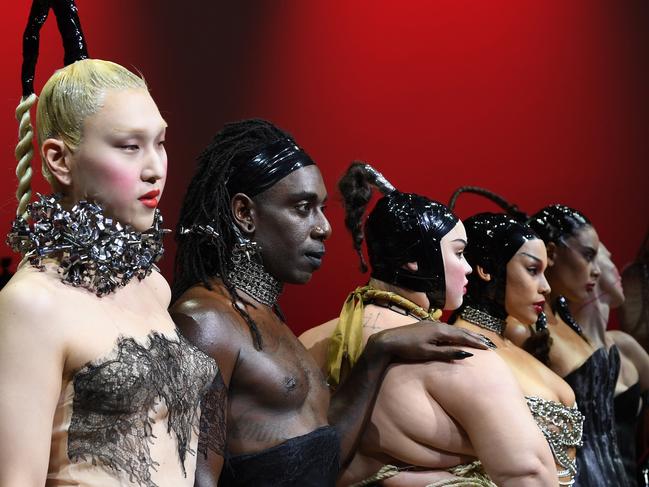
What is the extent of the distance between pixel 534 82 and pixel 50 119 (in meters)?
3.05

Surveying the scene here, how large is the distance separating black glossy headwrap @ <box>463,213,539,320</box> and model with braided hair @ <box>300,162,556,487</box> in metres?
0.48

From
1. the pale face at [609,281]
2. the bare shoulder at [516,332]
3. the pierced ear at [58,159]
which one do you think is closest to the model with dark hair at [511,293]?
the bare shoulder at [516,332]

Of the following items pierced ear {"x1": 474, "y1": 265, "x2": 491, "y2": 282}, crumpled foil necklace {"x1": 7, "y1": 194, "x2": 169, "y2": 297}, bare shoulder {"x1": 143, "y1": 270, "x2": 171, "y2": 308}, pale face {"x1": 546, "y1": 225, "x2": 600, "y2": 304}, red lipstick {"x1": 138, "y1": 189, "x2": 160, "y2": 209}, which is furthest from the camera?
pale face {"x1": 546, "y1": 225, "x2": 600, "y2": 304}

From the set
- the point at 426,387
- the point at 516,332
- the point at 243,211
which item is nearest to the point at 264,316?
the point at 243,211

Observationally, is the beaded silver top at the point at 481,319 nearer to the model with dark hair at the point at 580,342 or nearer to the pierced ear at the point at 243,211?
the model with dark hair at the point at 580,342

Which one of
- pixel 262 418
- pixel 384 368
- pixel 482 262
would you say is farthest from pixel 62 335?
pixel 482 262

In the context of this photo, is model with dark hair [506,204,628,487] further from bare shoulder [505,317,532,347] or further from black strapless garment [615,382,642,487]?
black strapless garment [615,382,642,487]

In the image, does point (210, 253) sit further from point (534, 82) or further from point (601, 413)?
point (534, 82)

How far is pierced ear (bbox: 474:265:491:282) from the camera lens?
137 inches

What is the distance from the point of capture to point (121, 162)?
1973 millimetres

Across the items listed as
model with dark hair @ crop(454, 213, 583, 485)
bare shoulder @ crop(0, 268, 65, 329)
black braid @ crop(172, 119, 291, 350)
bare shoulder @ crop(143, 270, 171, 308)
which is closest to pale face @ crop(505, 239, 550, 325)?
model with dark hair @ crop(454, 213, 583, 485)

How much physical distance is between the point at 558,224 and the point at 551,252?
11 centimetres

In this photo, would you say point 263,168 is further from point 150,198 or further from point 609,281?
point 609,281

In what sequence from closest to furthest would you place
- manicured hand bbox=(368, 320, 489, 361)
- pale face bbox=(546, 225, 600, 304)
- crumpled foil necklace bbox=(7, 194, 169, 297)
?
1. crumpled foil necklace bbox=(7, 194, 169, 297)
2. manicured hand bbox=(368, 320, 489, 361)
3. pale face bbox=(546, 225, 600, 304)
